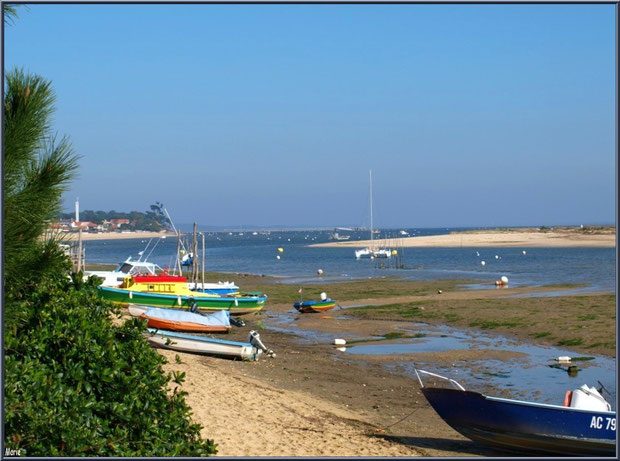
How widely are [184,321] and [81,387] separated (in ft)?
62.9

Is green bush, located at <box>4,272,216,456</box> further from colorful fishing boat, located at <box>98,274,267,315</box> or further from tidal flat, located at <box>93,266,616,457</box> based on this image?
colorful fishing boat, located at <box>98,274,267,315</box>

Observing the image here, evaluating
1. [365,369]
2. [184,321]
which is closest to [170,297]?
[184,321]

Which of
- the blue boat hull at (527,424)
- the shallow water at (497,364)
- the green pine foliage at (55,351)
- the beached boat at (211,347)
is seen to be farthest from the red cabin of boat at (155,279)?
the green pine foliage at (55,351)

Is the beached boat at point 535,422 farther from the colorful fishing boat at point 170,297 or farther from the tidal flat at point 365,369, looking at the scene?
the colorful fishing boat at point 170,297

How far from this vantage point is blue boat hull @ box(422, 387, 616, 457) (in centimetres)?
1128

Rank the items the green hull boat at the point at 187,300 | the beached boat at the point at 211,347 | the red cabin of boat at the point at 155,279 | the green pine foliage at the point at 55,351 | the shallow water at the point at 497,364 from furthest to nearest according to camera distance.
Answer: the red cabin of boat at the point at 155,279, the green hull boat at the point at 187,300, the beached boat at the point at 211,347, the shallow water at the point at 497,364, the green pine foliage at the point at 55,351

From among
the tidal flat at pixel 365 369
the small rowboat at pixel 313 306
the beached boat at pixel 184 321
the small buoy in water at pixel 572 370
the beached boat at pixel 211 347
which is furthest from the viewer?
the small rowboat at pixel 313 306

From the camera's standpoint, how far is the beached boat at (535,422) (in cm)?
1129

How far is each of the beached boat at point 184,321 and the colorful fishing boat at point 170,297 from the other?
4.14 m

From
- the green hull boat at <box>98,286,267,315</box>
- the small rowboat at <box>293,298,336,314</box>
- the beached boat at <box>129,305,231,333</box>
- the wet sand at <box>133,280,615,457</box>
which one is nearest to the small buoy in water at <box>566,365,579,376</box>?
the wet sand at <box>133,280,615,457</box>

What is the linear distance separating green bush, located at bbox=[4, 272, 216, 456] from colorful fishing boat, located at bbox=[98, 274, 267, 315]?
23.6 metres

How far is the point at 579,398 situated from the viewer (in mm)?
11703

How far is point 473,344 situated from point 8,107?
21004mm

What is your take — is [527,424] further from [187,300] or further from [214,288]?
[214,288]
